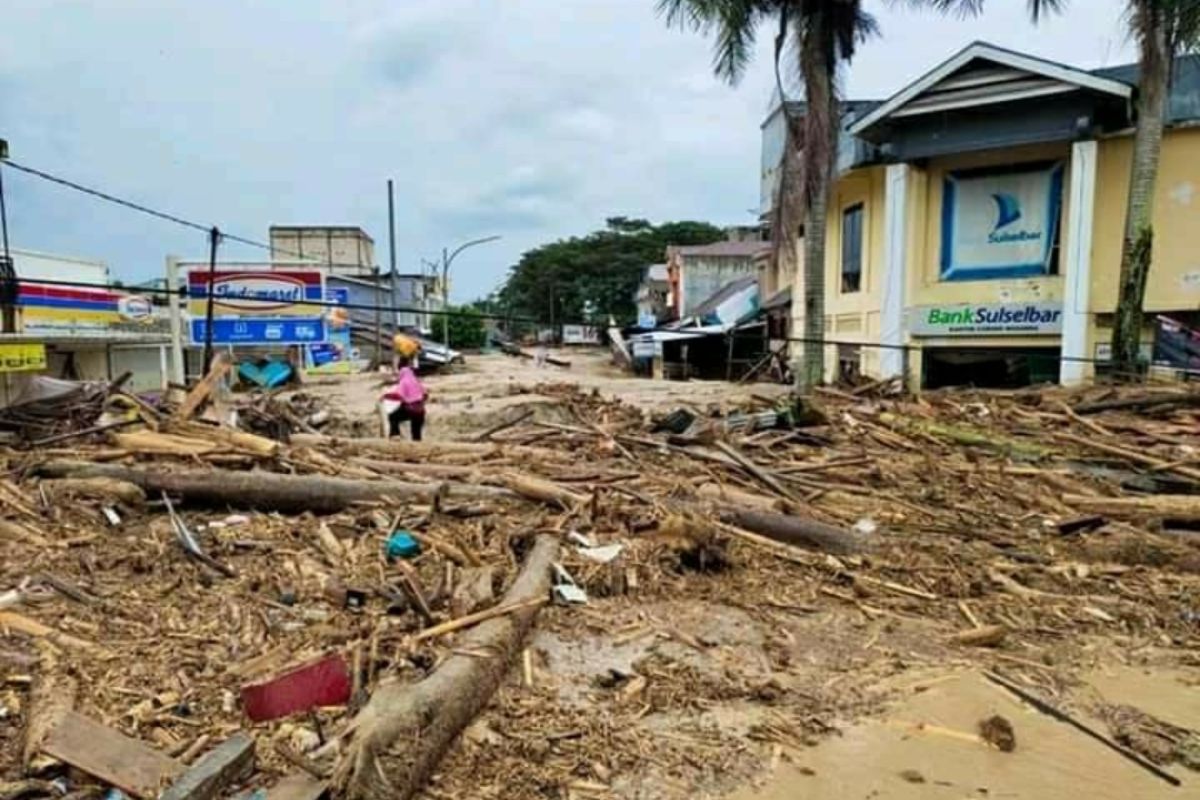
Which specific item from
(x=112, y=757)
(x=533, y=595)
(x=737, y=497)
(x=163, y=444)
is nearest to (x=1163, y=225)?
(x=737, y=497)

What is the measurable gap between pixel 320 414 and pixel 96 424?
5.94 meters

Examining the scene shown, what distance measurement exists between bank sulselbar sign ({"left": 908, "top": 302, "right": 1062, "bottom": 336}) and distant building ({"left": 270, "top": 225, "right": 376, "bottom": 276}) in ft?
123

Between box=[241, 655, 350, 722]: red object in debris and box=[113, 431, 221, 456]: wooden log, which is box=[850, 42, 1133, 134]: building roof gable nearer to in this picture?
box=[113, 431, 221, 456]: wooden log

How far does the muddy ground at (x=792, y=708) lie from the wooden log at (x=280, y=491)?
2305 mm

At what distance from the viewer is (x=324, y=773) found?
125 inches

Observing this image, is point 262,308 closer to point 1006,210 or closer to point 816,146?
point 816,146

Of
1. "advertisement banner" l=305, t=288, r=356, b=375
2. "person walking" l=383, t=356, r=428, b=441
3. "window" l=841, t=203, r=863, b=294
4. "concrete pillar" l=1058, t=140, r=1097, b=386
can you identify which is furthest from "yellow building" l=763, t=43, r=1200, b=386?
"advertisement banner" l=305, t=288, r=356, b=375

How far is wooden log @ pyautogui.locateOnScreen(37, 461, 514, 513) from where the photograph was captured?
23.6 feet

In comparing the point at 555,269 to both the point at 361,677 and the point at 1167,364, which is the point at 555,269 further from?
the point at 361,677

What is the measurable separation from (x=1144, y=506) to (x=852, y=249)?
1326 cm

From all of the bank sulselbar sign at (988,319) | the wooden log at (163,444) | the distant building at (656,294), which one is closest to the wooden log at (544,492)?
the wooden log at (163,444)

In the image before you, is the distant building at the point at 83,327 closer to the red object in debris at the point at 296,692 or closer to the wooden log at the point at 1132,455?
the red object in debris at the point at 296,692

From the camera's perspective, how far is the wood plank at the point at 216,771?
118 inches

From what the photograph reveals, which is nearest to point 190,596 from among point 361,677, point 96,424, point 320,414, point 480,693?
point 361,677
